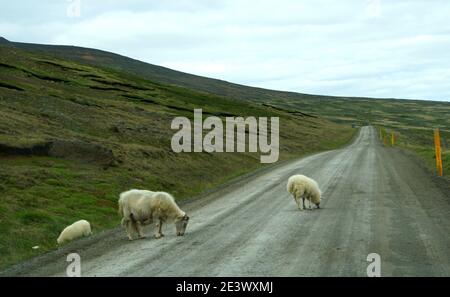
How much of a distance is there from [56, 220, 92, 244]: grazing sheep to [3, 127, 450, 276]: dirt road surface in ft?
2.91

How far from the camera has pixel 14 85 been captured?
59.3 metres

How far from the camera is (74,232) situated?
16828mm

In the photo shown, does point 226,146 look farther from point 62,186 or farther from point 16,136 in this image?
point 62,186

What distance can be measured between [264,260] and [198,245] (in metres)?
2.61

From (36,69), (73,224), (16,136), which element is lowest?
(73,224)

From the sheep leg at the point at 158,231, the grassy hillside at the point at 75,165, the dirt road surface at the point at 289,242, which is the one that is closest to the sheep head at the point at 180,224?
the dirt road surface at the point at 289,242

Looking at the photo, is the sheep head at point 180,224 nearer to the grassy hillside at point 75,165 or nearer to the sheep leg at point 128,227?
the sheep leg at point 128,227

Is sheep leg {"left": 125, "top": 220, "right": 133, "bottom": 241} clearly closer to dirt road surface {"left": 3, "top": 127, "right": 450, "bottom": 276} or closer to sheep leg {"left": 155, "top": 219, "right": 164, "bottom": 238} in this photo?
dirt road surface {"left": 3, "top": 127, "right": 450, "bottom": 276}

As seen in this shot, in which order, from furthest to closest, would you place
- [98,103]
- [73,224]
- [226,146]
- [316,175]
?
[98,103] < [226,146] < [316,175] < [73,224]

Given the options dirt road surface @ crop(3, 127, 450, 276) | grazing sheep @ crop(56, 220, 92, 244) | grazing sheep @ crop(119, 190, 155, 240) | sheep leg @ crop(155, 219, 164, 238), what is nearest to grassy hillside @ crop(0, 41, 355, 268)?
grazing sheep @ crop(56, 220, 92, 244)

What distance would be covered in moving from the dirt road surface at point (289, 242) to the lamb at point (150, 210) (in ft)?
Answer: 1.41

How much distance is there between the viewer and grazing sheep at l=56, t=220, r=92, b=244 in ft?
54.0

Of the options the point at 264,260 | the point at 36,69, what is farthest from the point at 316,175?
the point at 36,69

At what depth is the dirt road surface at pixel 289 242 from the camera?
418 inches
